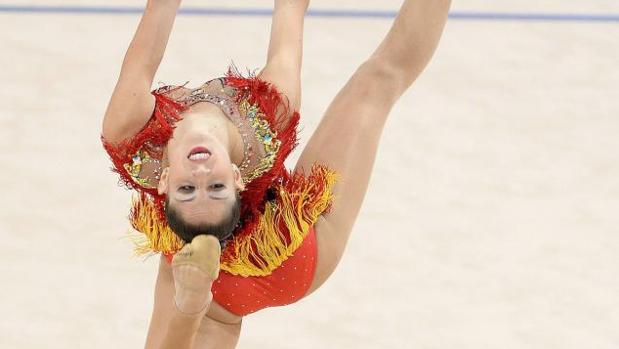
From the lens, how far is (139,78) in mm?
2428

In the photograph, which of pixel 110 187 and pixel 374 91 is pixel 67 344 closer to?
pixel 110 187

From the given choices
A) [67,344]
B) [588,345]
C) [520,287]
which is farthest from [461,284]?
[67,344]

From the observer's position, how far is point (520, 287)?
3.24 meters

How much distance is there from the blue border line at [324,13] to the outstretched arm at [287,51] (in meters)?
1.67

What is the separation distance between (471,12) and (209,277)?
2.45 m

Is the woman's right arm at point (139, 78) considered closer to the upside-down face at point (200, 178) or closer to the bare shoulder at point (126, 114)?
the bare shoulder at point (126, 114)

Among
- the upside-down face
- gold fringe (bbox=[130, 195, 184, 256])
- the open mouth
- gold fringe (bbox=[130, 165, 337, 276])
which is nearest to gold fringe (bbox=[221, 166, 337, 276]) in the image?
gold fringe (bbox=[130, 165, 337, 276])

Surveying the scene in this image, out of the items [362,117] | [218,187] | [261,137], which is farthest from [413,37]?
[218,187]

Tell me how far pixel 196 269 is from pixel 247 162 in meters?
0.44

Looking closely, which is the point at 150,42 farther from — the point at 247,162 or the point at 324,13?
the point at 324,13

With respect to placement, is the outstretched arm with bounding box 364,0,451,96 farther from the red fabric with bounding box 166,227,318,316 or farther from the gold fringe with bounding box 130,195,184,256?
the gold fringe with bounding box 130,195,184,256

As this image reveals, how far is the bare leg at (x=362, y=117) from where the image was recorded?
2.70 meters

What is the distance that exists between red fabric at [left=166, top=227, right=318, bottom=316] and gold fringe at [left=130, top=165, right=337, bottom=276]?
1 cm

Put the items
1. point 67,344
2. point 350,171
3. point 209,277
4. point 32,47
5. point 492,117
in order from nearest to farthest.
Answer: point 209,277, point 350,171, point 67,344, point 492,117, point 32,47
